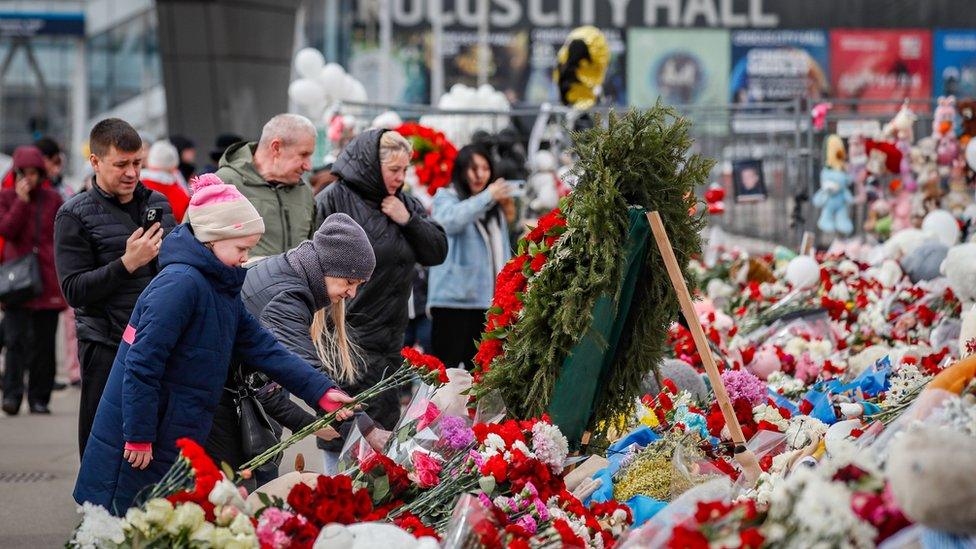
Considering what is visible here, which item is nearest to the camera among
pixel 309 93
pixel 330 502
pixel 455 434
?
pixel 330 502

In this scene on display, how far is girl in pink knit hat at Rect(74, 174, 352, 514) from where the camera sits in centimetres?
431

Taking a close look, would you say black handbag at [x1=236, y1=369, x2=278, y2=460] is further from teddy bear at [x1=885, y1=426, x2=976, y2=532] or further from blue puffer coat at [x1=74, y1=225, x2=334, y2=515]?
teddy bear at [x1=885, y1=426, x2=976, y2=532]

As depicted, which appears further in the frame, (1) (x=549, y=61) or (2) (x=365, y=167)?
(1) (x=549, y=61)

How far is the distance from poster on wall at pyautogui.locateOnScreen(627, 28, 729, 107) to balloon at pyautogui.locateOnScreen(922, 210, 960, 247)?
2644cm

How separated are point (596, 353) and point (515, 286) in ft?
1.18

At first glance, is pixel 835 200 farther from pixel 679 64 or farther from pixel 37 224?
pixel 679 64

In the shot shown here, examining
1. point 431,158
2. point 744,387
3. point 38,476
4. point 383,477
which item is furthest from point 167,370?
point 431,158

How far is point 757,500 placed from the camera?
4.31m

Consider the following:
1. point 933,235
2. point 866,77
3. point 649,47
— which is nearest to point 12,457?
point 933,235

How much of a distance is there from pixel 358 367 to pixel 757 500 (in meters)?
2.31

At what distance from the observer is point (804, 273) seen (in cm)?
923

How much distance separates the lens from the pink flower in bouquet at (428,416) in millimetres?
4660

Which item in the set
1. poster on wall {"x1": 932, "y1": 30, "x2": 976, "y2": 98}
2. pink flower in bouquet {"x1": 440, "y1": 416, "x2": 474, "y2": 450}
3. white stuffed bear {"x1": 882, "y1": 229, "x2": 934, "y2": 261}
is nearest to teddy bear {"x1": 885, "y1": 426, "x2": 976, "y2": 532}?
pink flower in bouquet {"x1": 440, "y1": 416, "x2": 474, "y2": 450}

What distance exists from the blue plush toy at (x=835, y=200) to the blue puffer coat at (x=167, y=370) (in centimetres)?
840
